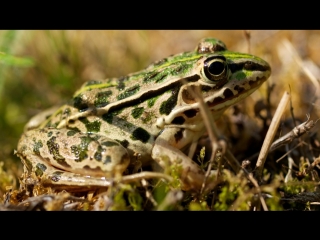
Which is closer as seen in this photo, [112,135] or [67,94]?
[112,135]

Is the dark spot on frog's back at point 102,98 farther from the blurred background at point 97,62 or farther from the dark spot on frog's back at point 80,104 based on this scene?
the blurred background at point 97,62

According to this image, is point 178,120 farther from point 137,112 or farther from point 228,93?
point 228,93

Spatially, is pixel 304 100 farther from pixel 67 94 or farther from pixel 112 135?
pixel 67 94

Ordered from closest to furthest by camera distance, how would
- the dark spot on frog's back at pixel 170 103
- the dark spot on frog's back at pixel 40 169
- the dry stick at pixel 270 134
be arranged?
1. the dry stick at pixel 270 134
2. the dark spot on frog's back at pixel 40 169
3. the dark spot on frog's back at pixel 170 103

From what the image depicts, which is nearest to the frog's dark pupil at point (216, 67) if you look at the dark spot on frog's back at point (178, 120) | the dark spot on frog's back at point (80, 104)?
the dark spot on frog's back at point (178, 120)

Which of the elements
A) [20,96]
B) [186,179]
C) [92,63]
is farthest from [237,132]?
[20,96]

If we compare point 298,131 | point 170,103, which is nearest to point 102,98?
point 170,103

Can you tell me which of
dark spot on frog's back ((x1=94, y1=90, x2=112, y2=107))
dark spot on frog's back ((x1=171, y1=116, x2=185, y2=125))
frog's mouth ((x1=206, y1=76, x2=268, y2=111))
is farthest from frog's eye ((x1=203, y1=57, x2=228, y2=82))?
dark spot on frog's back ((x1=94, y1=90, x2=112, y2=107))
